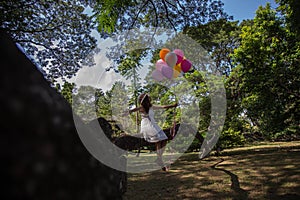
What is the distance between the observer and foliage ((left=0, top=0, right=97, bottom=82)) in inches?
219

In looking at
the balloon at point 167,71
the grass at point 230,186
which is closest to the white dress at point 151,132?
the grass at point 230,186

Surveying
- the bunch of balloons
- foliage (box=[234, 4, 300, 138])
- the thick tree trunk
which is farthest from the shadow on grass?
foliage (box=[234, 4, 300, 138])

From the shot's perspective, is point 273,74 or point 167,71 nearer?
point 167,71

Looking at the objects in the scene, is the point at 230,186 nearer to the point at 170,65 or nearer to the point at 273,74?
the point at 170,65

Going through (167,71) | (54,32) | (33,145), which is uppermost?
(54,32)

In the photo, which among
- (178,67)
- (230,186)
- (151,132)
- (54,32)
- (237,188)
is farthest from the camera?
(54,32)

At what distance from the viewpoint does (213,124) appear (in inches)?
302

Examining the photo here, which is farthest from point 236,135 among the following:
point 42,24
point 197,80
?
point 42,24

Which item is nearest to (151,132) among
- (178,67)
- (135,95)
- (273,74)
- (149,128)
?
(149,128)

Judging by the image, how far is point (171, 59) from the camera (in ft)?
13.5

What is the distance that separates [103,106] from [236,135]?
5.99 meters

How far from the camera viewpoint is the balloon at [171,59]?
4082 mm

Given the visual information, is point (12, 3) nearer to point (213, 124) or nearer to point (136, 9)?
point (136, 9)

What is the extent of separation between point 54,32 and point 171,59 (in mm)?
4267
